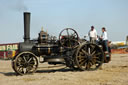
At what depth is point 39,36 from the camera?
31.8 ft

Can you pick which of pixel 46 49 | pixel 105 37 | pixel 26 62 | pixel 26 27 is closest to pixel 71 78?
pixel 26 62

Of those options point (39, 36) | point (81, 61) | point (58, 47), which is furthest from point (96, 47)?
point (39, 36)

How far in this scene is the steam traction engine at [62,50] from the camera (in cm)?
934

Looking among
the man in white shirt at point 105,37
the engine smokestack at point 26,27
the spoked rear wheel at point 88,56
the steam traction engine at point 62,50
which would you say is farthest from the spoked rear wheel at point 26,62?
the man in white shirt at point 105,37

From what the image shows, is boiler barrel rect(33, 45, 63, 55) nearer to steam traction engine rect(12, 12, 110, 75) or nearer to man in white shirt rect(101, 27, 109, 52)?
steam traction engine rect(12, 12, 110, 75)

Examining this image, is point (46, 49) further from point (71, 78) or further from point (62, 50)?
point (71, 78)

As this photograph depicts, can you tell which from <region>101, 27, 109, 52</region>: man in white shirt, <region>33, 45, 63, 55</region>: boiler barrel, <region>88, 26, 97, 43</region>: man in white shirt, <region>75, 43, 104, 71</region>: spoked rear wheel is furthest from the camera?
<region>88, 26, 97, 43</region>: man in white shirt

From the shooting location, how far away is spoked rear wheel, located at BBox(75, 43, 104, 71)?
944 centimetres

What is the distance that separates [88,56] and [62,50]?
1.29 metres

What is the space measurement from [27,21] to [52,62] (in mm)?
2320

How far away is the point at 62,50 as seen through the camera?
9.73 m

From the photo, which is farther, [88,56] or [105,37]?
[105,37]

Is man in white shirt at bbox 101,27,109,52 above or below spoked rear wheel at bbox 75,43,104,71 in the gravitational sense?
above

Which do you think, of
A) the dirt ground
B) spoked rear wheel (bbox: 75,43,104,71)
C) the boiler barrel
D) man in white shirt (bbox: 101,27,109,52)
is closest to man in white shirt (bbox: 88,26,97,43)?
man in white shirt (bbox: 101,27,109,52)
